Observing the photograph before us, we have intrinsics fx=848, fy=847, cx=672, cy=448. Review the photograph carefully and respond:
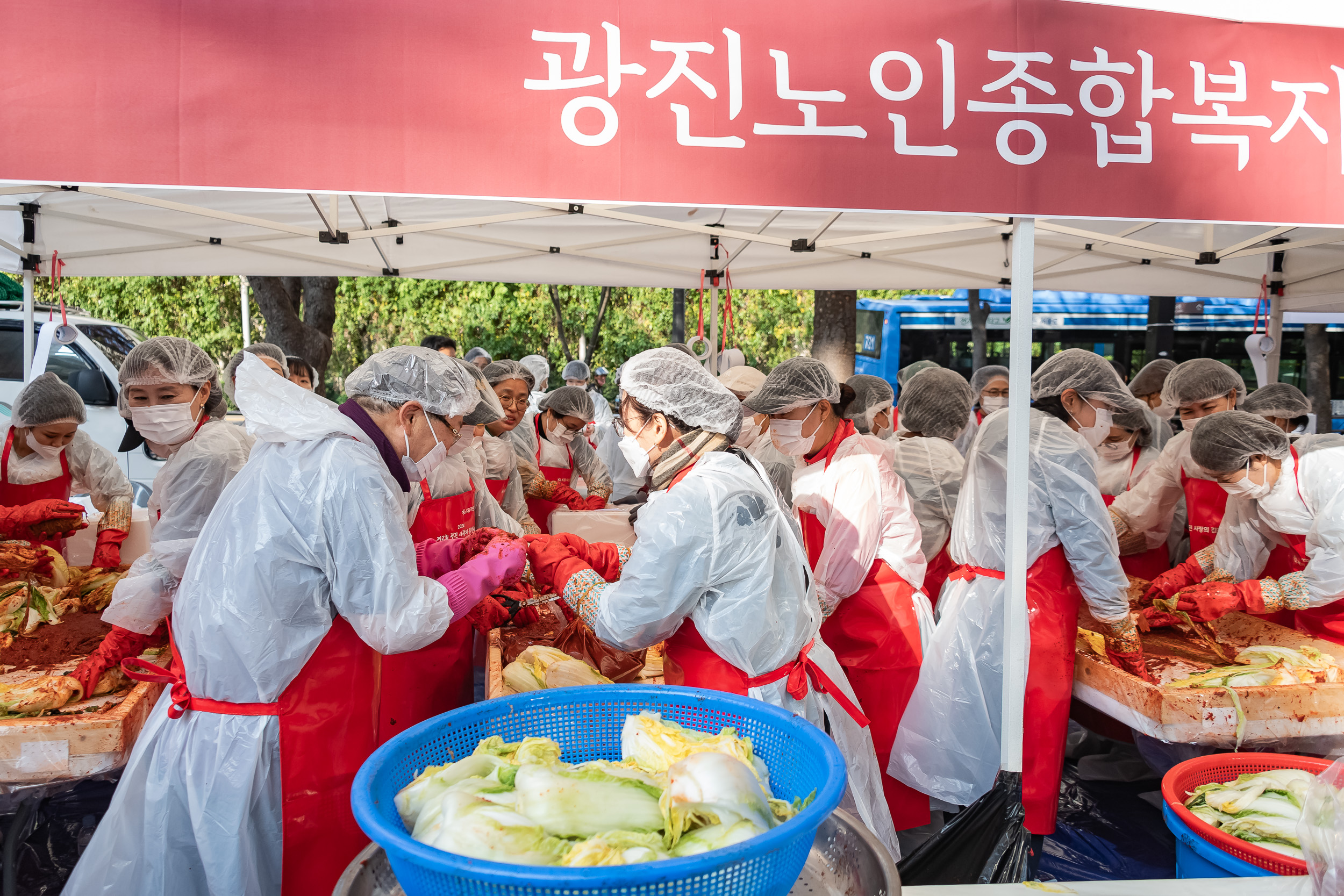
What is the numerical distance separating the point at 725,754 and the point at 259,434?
1701 millimetres

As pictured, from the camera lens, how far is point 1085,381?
3.88m

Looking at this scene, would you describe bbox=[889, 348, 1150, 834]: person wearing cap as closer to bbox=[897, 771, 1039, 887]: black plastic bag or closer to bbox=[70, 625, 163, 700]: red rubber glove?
bbox=[897, 771, 1039, 887]: black plastic bag

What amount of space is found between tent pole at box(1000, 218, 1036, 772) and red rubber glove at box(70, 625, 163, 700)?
303 cm

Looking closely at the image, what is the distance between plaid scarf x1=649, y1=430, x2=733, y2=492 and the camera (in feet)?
8.70

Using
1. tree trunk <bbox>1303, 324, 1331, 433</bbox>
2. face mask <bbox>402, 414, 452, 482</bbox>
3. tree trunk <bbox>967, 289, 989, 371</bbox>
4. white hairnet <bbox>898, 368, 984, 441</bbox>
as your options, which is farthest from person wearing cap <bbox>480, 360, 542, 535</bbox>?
tree trunk <bbox>967, 289, 989, 371</bbox>

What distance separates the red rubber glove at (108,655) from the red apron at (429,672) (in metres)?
0.89

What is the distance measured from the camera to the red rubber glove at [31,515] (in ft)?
14.6

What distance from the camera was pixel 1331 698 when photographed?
3.12 metres

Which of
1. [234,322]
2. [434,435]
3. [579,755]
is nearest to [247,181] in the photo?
[434,435]

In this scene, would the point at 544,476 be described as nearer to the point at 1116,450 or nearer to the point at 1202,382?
the point at 1116,450

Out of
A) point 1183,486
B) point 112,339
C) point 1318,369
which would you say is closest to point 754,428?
point 1183,486

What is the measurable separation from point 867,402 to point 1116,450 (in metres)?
1.78

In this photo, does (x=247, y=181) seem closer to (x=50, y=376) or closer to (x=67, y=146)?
(x=67, y=146)

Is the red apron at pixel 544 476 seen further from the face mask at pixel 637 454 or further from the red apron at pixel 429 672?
the face mask at pixel 637 454
